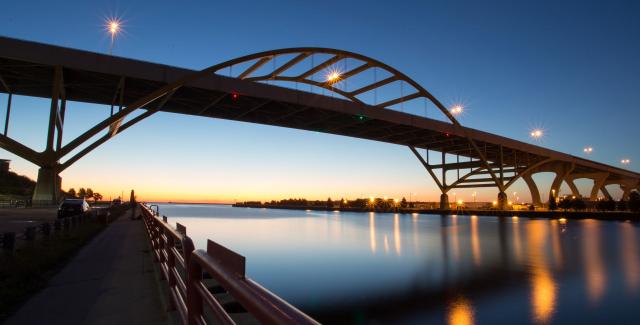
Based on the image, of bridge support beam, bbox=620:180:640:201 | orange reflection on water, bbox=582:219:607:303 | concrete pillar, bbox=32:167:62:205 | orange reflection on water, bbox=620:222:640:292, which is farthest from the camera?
bridge support beam, bbox=620:180:640:201

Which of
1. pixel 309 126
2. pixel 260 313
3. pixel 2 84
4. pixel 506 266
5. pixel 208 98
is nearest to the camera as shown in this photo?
pixel 260 313

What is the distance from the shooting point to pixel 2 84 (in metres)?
33.7

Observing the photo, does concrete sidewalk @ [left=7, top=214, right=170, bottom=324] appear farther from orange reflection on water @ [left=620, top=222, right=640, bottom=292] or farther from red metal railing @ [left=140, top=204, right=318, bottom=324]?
orange reflection on water @ [left=620, top=222, right=640, bottom=292]

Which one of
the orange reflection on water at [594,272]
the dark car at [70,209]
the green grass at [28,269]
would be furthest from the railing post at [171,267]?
the dark car at [70,209]

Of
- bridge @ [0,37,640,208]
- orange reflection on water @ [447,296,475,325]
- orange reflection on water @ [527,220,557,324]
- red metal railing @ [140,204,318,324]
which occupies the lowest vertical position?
orange reflection on water @ [527,220,557,324]

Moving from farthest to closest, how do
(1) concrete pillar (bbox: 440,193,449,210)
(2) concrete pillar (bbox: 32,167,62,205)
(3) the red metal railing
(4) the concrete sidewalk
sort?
1. (1) concrete pillar (bbox: 440,193,449,210)
2. (2) concrete pillar (bbox: 32,167,62,205)
3. (4) the concrete sidewalk
4. (3) the red metal railing

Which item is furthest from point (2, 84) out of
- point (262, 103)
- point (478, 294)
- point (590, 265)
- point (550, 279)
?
point (590, 265)

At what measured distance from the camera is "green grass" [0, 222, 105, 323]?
686cm

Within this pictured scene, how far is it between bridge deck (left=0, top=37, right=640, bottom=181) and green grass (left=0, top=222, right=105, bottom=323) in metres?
22.4

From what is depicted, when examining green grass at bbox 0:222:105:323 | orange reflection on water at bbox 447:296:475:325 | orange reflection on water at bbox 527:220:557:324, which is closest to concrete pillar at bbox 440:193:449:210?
orange reflection on water at bbox 527:220:557:324

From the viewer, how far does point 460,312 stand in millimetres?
11008

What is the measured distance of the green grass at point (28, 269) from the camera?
686 centimetres

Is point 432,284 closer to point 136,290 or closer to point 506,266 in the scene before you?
point 506,266

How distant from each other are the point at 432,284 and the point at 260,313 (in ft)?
48.8
